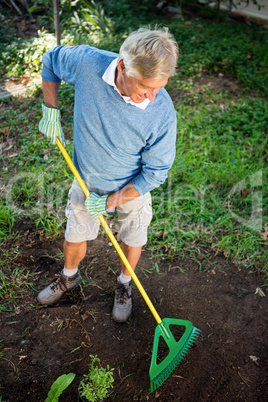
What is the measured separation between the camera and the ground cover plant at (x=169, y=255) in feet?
7.66

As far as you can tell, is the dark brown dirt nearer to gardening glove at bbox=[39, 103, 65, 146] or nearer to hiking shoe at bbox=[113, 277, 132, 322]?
hiking shoe at bbox=[113, 277, 132, 322]

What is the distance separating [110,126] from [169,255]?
1.54 metres

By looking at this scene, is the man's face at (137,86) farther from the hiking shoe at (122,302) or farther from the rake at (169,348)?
the hiking shoe at (122,302)

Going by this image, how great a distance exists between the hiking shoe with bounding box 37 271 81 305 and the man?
0.19 m

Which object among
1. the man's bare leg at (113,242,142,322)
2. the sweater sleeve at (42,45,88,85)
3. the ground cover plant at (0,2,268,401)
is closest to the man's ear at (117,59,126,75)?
the sweater sleeve at (42,45,88,85)

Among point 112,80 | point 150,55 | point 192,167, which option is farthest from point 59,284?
point 192,167

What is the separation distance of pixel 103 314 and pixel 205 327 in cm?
80

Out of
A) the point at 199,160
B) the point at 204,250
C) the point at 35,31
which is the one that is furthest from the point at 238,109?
the point at 35,31

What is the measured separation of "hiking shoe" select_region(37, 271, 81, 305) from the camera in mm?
2590

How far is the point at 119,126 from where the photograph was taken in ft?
6.46

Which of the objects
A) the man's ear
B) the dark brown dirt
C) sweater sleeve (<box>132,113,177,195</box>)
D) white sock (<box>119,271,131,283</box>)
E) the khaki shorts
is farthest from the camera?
white sock (<box>119,271,131,283</box>)

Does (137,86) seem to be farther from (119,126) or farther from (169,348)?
(169,348)

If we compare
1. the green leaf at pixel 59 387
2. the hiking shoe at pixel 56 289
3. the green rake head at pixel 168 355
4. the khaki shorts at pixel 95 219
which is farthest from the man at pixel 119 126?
the green leaf at pixel 59 387

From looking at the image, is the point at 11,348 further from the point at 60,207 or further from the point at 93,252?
the point at 60,207
